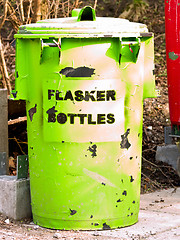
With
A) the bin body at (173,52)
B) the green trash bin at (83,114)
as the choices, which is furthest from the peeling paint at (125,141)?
the bin body at (173,52)

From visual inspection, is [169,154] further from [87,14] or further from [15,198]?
[87,14]

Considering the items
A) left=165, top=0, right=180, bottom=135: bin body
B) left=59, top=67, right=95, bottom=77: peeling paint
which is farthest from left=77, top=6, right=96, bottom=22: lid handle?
left=165, top=0, right=180, bottom=135: bin body

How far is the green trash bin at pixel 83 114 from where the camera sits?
3.48 m

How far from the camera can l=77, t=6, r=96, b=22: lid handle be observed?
361 cm

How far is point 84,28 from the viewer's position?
11.4 feet

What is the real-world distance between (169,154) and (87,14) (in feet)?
7.01

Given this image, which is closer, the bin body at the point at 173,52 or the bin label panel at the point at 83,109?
the bin label panel at the point at 83,109

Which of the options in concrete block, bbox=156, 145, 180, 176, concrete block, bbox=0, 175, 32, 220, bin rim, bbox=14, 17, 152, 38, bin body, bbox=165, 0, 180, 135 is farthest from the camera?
concrete block, bbox=156, 145, 180, 176

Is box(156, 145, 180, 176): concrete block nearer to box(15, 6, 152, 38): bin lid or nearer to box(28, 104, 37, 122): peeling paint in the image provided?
box(15, 6, 152, 38): bin lid

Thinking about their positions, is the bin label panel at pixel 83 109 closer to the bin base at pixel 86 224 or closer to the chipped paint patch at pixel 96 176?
the chipped paint patch at pixel 96 176

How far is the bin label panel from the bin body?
3.93 ft

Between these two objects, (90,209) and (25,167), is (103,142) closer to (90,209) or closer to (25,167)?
(90,209)

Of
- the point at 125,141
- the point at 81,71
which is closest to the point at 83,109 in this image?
the point at 81,71

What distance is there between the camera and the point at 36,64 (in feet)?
11.8
